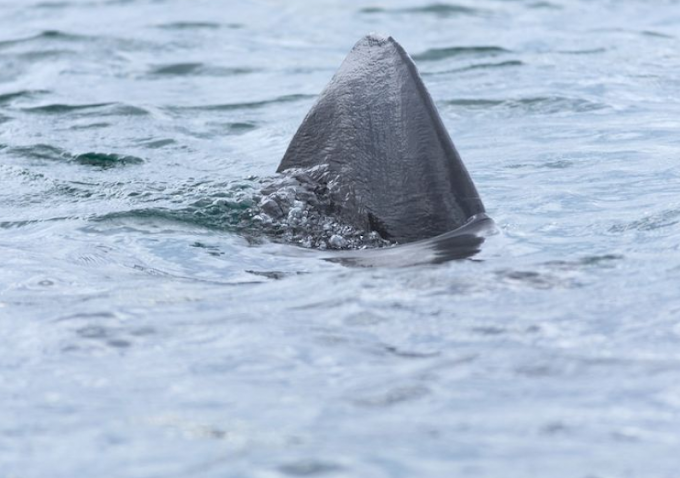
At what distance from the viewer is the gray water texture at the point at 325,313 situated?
3.52m

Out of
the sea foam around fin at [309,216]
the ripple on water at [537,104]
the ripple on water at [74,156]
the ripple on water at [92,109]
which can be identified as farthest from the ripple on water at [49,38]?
the sea foam around fin at [309,216]

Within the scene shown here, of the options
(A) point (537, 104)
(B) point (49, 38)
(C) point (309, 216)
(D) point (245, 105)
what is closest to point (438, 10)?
(B) point (49, 38)

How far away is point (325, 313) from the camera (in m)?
4.80

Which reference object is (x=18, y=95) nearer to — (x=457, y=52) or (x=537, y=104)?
(x=457, y=52)

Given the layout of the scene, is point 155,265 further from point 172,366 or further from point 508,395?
point 508,395

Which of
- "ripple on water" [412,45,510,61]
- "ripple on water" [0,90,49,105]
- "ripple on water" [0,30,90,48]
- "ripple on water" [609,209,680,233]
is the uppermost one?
"ripple on water" [0,30,90,48]

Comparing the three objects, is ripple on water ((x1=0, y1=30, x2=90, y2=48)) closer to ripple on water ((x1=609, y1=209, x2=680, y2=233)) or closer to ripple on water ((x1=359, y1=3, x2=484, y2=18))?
ripple on water ((x1=359, y1=3, x2=484, y2=18))

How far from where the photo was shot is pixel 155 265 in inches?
229

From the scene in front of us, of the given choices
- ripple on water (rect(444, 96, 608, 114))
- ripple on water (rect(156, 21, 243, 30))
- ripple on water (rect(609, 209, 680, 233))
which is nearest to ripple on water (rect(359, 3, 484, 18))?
ripple on water (rect(156, 21, 243, 30))

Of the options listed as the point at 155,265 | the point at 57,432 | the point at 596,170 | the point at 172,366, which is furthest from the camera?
the point at 596,170

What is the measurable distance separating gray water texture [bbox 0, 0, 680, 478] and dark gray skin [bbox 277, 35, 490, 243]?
0.30 meters

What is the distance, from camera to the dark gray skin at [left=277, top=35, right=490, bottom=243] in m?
5.59

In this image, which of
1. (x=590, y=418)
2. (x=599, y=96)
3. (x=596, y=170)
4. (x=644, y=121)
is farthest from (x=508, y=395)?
(x=599, y=96)

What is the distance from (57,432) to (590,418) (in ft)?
5.26
